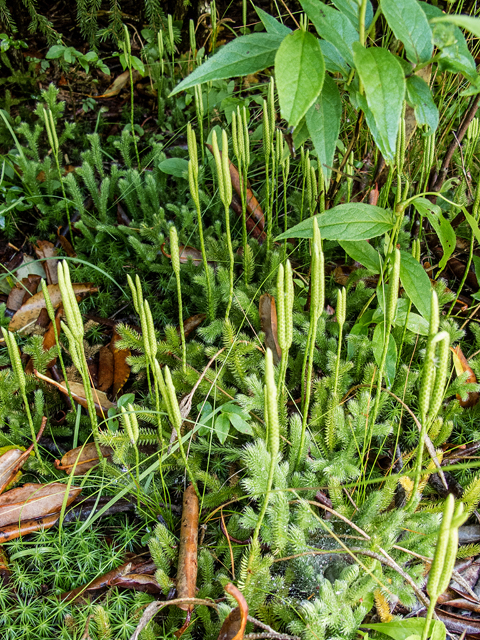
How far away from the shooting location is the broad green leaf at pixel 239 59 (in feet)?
4.38

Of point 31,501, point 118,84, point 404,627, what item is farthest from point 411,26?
point 118,84

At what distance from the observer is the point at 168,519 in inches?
58.3

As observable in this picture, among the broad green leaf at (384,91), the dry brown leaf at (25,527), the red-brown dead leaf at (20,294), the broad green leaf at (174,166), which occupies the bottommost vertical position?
the dry brown leaf at (25,527)

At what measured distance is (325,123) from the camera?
1476 millimetres

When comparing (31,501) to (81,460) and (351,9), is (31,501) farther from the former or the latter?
(351,9)

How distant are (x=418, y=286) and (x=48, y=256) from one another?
1.87 m

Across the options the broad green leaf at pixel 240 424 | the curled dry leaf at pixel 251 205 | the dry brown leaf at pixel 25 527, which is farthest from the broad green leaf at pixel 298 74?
the dry brown leaf at pixel 25 527

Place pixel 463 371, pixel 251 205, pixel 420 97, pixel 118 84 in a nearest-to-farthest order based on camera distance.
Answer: pixel 420 97
pixel 463 371
pixel 251 205
pixel 118 84

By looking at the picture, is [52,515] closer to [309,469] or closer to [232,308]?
[309,469]

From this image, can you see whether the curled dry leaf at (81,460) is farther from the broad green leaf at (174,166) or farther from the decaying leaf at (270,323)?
the broad green leaf at (174,166)

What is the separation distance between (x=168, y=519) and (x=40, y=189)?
208 cm

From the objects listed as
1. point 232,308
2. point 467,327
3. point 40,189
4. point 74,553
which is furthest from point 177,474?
point 40,189

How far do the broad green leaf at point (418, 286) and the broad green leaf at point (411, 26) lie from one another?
56 centimetres

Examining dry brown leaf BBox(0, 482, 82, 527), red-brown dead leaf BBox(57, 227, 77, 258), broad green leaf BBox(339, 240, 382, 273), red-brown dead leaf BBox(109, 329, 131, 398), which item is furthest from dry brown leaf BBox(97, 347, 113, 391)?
broad green leaf BBox(339, 240, 382, 273)
